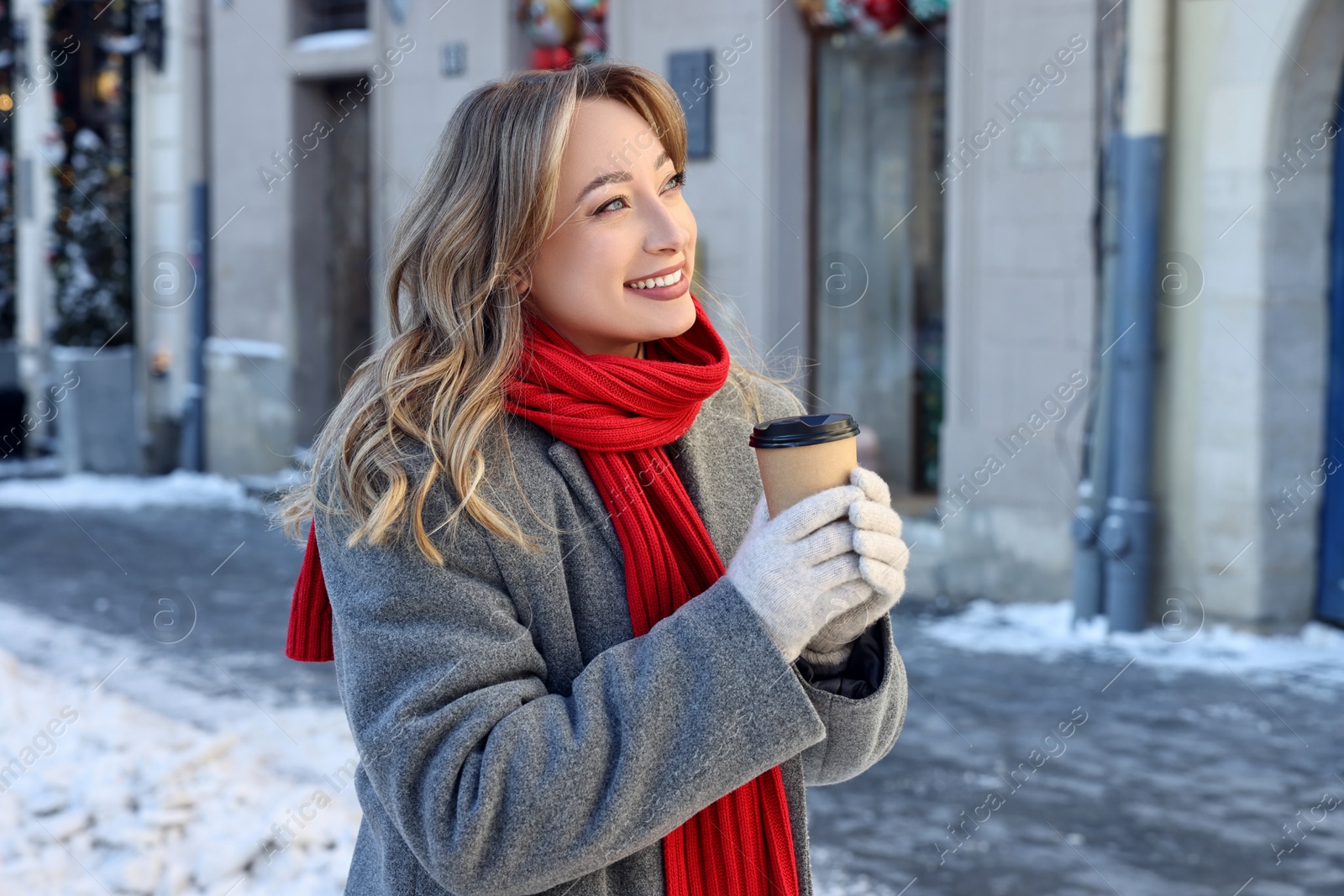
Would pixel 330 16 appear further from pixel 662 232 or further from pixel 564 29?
pixel 662 232

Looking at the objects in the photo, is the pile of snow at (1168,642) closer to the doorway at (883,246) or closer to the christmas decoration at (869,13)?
the doorway at (883,246)

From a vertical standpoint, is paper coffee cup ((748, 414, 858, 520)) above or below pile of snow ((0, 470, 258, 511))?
above

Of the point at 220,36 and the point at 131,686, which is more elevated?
the point at 220,36

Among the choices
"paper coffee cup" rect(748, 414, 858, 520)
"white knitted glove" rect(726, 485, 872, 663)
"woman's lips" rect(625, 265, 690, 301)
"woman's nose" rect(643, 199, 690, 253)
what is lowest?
"white knitted glove" rect(726, 485, 872, 663)

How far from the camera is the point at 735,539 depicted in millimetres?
1928

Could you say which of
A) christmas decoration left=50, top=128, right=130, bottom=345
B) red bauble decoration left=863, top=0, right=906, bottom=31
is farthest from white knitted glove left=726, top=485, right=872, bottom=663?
christmas decoration left=50, top=128, right=130, bottom=345

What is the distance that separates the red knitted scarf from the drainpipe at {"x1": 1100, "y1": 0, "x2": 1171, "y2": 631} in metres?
4.97

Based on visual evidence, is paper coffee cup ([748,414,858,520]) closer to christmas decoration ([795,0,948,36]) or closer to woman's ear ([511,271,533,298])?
woman's ear ([511,271,533,298])

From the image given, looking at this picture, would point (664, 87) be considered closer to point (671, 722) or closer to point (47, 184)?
point (671, 722)

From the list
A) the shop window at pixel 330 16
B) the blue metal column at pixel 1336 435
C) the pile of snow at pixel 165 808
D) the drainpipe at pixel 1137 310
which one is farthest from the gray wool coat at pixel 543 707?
the shop window at pixel 330 16

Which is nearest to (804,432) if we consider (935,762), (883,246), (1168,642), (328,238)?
(935,762)

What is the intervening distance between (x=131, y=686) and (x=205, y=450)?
6326 mm

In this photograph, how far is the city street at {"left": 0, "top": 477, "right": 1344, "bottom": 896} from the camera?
3.81 meters

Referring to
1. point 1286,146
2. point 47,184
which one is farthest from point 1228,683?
point 47,184
